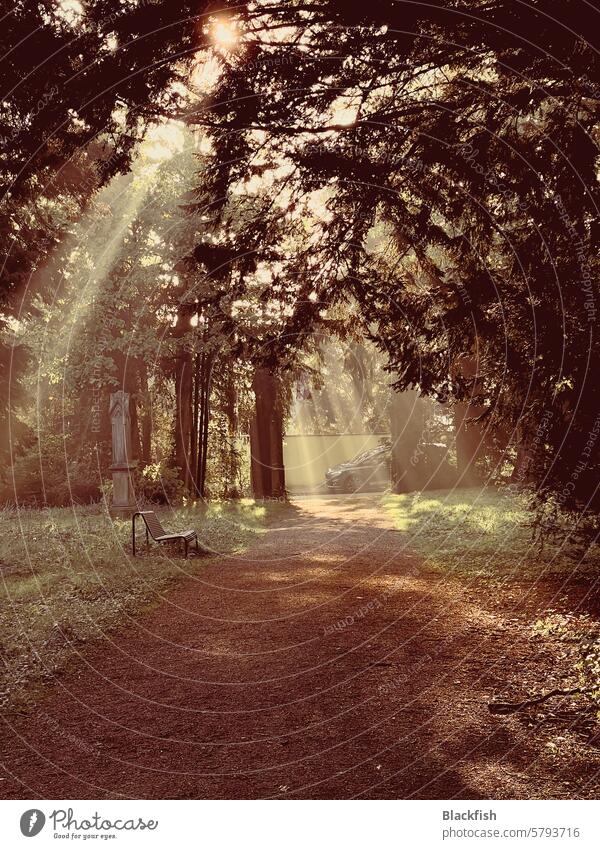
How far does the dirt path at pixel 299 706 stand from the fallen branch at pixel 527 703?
0.14 meters

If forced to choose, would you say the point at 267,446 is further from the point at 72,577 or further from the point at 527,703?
the point at 527,703

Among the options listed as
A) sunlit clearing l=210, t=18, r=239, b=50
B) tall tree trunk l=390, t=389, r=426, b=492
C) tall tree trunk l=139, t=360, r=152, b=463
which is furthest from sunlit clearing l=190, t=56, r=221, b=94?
tall tree trunk l=390, t=389, r=426, b=492

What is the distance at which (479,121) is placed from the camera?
8086 millimetres

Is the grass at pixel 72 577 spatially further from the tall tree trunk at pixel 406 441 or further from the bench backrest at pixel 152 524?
the tall tree trunk at pixel 406 441

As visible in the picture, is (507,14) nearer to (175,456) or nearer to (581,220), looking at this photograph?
(581,220)

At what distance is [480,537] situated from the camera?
1562cm

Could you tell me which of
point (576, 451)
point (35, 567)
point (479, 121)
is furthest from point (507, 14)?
point (35, 567)

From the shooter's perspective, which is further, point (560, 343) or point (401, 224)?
point (401, 224)

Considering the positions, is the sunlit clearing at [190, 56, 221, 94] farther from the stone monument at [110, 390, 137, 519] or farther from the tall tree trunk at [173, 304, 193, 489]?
the tall tree trunk at [173, 304, 193, 489]

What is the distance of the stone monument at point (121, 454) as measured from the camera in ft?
71.8

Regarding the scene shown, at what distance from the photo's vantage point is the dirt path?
4.79 meters

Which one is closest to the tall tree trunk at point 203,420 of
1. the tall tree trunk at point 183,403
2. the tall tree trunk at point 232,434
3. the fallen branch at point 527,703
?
the tall tree trunk at point 183,403

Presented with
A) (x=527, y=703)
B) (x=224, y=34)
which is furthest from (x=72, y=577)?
(x=224, y=34)

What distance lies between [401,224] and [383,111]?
1.26 meters
